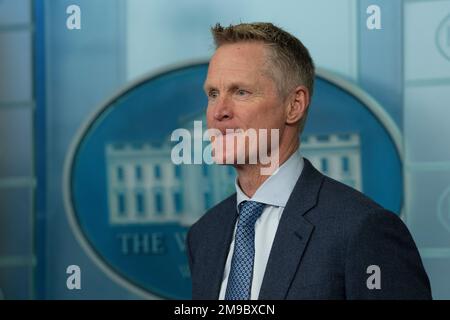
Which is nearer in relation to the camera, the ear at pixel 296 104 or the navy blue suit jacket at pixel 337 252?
the navy blue suit jacket at pixel 337 252

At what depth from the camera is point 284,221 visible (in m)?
1.48

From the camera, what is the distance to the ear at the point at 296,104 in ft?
5.21

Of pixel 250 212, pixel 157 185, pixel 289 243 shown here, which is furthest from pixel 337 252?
pixel 157 185

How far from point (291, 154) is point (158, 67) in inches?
27.6

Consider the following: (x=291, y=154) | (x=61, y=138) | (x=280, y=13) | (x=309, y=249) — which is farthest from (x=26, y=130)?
(x=309, y=249)

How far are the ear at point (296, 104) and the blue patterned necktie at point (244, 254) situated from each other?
19cm

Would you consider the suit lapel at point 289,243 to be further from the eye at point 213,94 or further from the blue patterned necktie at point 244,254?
the eye at point 213,94

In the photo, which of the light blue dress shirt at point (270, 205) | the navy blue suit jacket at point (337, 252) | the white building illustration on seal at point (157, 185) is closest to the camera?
the navy blue suit jacket at point (337, 252)

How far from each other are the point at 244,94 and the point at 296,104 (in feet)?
0.35

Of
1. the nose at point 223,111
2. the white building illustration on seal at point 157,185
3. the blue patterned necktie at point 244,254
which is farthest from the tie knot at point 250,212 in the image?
the white building illustration on seal at point 157,185

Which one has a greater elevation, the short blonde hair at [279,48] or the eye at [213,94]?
the short blonde hair at [279,48]

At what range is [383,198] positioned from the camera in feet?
6.88

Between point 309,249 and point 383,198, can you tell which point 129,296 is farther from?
point 309,249

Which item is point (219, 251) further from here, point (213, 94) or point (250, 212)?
point (213, 94)
